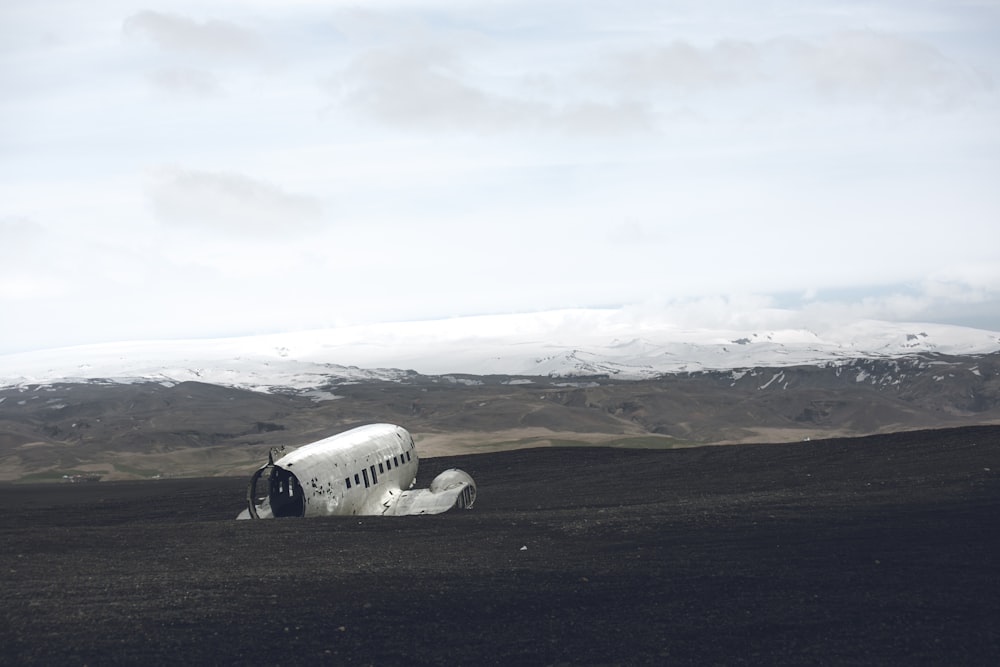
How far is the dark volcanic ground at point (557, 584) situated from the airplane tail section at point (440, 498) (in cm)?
86

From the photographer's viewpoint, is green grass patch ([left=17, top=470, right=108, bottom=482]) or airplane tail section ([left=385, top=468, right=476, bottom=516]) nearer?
airplane tail section ([left=385, top=468, right=476, bottom=516])

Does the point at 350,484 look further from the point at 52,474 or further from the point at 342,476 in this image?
the point at 52,474

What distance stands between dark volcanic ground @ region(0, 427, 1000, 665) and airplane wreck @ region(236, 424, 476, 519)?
64.3 inches

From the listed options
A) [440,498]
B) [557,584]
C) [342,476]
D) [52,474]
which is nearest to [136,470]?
[52,474]

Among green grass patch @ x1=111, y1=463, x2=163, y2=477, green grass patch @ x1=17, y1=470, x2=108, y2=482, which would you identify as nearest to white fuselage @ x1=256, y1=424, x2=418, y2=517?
green grass patch @ x1=111, y1=463, x2=163, y2=477

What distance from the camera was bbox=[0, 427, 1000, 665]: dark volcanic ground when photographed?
15656 mm

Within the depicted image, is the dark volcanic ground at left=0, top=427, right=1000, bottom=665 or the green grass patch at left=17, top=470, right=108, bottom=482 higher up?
the dark volcanic ground at left=0, top=427, right=1000, bottom=665

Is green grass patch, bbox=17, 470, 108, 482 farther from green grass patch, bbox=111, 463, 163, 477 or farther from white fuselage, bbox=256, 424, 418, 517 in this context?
white fuselage, bbox=256, 424, 418, 517

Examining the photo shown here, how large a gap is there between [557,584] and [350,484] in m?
17.8

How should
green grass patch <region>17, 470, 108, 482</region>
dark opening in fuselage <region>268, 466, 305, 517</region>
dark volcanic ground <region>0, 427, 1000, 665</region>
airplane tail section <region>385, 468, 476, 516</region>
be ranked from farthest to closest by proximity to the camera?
green grass patch <region>17, 470, 108, 482</region>, airplane tail section <region>385, 468, 476, 516</region>, dark opening in fuselage <region>268, 466, 305, 517</region>, dark volcanic ground <region>0, 427, 1000, 665</region>

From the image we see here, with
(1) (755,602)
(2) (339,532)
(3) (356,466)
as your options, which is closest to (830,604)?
(1) (755,602)

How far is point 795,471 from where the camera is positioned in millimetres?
→ 39531

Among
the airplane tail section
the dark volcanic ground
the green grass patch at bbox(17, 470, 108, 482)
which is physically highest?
the dark volcanic ground

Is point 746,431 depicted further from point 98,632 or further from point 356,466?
point 98,632
